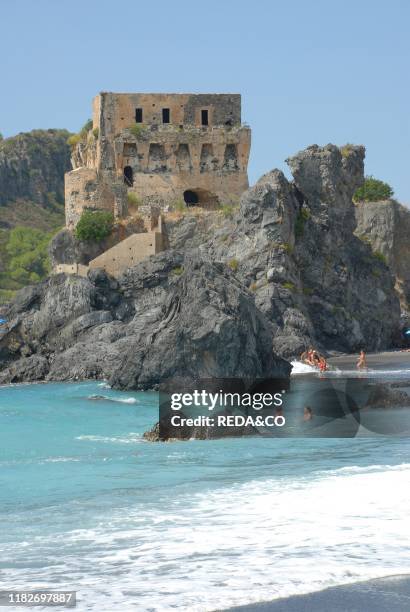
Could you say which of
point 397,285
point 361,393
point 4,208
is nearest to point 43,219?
point 4,208

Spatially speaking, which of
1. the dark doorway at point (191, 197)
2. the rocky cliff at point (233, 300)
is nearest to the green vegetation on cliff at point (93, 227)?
the rocky cliff at point (233, 300)

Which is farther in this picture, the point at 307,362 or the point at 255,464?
the point at 307,362

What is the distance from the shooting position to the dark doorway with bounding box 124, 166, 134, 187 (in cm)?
6247

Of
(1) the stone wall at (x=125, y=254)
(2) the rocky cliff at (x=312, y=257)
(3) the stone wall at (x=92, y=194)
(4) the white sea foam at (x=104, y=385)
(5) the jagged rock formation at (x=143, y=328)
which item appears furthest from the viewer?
(3) the stone wall at (x=92, y=194)

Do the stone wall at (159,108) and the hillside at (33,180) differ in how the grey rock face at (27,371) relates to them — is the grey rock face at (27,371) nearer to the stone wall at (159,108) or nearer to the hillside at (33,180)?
the stone wall at (159,108)

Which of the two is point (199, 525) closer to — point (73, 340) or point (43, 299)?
point (73, 340)

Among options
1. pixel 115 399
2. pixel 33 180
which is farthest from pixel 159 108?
pixel 33 180

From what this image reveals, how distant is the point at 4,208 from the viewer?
158m

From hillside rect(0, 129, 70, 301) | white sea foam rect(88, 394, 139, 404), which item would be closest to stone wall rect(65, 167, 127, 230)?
white sea foam rect(88, 394, 139, 404)

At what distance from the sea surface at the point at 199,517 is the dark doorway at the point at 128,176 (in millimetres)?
35203

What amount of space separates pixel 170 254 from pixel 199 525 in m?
37.8

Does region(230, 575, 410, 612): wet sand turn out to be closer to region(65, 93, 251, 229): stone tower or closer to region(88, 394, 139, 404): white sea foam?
region(88, 394, 139, 404): white sea foam

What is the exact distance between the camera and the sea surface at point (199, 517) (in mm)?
12984

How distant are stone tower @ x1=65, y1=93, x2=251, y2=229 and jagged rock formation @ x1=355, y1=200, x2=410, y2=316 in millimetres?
14807
